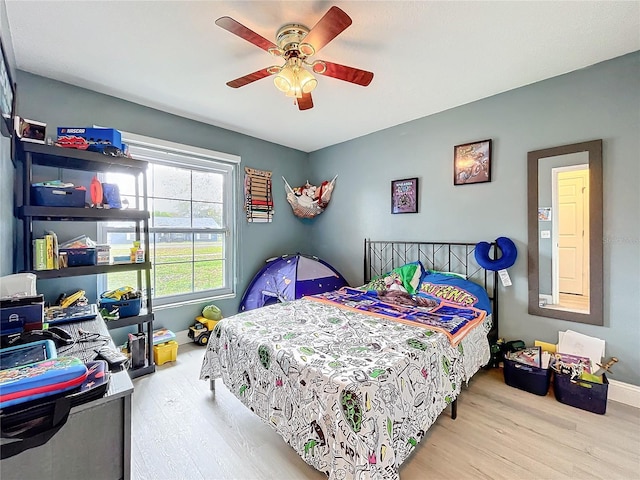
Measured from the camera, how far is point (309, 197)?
4.02 metres

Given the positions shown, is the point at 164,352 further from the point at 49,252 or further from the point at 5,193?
the point at 5,193

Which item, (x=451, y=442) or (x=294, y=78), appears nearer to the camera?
(x=451, y=442)

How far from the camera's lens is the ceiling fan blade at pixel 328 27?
4.28 ft

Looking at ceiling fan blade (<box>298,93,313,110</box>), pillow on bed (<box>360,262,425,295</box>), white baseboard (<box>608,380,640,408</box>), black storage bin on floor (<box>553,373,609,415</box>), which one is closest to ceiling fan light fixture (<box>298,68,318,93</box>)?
ceiling fan blade (<box>298,93,313,110</box>)

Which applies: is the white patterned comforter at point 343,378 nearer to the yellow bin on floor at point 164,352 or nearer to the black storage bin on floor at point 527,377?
the black storage bin on floor at point 527,377

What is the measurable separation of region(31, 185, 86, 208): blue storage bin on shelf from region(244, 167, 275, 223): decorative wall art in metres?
1.74

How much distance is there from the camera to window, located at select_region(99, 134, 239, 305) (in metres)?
2.76

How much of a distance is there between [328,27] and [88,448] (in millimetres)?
1892

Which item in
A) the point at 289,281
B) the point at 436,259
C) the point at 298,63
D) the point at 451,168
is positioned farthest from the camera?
the point at 289,281

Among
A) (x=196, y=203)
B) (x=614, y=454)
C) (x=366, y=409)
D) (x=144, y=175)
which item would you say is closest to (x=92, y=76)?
(x=144, y=175)

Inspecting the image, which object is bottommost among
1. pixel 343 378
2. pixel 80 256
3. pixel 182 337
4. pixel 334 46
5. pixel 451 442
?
pixel 451 442

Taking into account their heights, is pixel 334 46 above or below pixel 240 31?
above

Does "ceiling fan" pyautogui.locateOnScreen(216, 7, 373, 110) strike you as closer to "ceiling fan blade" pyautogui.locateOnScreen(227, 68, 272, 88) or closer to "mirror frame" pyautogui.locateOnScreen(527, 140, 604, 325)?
"ceiling fan blade" pyautogui.locateOnScreen(227, 68, 272, 88)

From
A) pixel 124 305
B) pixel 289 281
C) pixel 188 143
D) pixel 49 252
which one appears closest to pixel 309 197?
pixel 289 281
